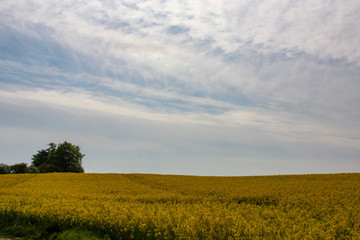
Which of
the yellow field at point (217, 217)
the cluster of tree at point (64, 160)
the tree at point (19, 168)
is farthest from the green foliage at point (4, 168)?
the yellow field at point (217, 217)

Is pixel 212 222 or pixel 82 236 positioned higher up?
pixel 212 222

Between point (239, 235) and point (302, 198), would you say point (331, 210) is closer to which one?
point (302, 198)

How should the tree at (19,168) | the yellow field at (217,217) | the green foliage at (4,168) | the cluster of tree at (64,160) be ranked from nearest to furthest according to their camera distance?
the yellow field at (217,217)
the green foliage at (4,168)
the tree at (19,168)
the cluster of tree at (64,160)

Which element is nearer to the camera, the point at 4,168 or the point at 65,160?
the point at 4,168

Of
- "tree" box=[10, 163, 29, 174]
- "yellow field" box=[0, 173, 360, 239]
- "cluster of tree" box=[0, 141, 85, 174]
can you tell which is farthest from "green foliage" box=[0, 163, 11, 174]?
"yellow field" box=[0, 173, 360, 239]

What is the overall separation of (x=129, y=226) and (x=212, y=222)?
3481mm

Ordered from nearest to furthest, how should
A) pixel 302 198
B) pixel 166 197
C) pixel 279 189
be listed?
pixel 302 198
pixel 166 197
pixel 279 189

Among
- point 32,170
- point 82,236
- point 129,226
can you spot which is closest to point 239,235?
point 129,226

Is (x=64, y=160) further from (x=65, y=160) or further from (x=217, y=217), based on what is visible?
(x=217, y=217)

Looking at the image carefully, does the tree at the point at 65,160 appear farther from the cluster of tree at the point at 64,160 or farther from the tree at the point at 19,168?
the tree at the point at 19,168

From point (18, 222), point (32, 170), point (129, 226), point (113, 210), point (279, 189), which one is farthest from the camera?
point (32, 170)

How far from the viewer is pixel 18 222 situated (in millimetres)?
15734

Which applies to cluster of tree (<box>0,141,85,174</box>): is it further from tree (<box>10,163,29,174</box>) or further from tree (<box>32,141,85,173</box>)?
tree (<box>10,163,29,174</box>)

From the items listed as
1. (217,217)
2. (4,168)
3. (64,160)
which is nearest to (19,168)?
(4,168)
